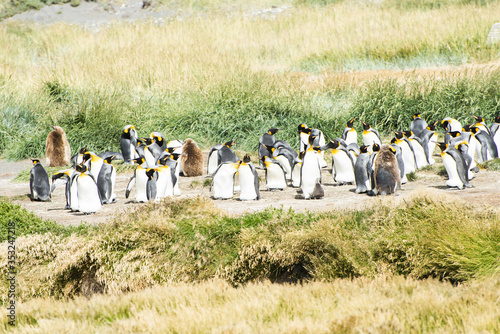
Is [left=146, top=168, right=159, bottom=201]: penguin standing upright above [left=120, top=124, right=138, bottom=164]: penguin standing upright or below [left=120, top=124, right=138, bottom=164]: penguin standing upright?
below

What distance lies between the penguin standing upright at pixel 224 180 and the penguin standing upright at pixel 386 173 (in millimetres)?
1895

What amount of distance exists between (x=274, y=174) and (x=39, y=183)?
3.28 meters

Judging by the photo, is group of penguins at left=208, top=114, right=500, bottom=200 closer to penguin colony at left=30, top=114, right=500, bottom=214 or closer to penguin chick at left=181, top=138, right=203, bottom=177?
penguin colony at left=30, top=114, right=500, bottom=214

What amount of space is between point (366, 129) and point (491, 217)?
4.91 m

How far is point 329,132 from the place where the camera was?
1088cm

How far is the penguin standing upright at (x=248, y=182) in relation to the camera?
7.24 m

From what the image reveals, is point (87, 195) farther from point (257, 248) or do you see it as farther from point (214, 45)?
point (214, 45)

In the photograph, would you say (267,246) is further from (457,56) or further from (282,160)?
(457,56)

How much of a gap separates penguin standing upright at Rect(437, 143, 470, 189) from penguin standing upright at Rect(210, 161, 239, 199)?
9.29 ft

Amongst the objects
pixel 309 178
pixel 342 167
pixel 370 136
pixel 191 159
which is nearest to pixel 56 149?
pixel 191 159

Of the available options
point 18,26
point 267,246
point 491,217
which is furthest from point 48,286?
point 18,26

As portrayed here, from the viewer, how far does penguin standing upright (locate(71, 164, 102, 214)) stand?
6.80m

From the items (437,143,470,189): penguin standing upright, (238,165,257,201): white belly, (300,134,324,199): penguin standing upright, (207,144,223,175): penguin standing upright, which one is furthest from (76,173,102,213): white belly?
(437,143,470,189): penguin standing upright

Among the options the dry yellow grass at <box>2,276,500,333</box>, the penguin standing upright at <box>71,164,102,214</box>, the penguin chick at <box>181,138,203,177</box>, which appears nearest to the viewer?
the dry yellow grass at <box>2,276,500,333</box>
